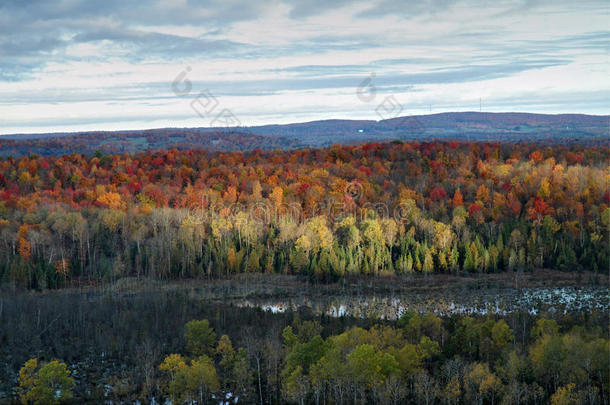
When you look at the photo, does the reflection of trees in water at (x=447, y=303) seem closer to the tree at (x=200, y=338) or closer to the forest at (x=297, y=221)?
the forest at (x=297, y=221)

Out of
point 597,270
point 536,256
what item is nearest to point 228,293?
point 536,256

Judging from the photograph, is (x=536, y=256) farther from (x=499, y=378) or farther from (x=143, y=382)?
(x=143, y=382)

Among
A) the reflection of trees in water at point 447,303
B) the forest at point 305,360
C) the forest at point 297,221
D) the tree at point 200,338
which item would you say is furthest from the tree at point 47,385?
the forest at point 297,221

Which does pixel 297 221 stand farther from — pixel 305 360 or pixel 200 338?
pixel 305 360

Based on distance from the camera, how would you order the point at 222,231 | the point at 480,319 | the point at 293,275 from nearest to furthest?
the point at 480,319 < the point at 293,275 < the point at 222,231

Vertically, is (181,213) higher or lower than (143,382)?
higher
